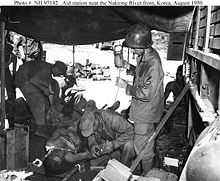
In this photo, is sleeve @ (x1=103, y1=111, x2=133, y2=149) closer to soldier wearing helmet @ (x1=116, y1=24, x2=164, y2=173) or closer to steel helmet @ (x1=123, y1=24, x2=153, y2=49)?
soldier wearing helmet @ (x1=116, y1=24, x2=164, y2=173)

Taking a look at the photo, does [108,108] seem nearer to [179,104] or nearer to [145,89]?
[145,89]

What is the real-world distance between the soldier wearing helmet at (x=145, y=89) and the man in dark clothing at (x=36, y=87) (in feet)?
9.30

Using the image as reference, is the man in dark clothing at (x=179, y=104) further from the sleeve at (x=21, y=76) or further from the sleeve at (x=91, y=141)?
the sleeve at (x=21, y=76)

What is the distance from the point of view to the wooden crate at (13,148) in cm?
569

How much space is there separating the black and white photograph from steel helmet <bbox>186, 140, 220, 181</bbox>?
1.36 m

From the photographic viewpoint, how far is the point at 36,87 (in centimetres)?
788

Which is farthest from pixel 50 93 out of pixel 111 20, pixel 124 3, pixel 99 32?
pixel 124 3

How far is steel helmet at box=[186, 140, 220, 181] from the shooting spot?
201cm

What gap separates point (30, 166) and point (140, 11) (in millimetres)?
3377

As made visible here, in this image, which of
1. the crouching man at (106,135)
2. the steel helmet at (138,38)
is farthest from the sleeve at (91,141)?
the steel helmet at (138,38)

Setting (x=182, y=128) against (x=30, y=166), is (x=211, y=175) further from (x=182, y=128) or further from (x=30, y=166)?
(x=182, y=128)

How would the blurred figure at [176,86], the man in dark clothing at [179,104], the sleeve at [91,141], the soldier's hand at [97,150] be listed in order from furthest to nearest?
the blurred figure at [176,86], the man in dark clothing at [179,104], the sleeve at [91,141], the soldier's hand at [97,150]

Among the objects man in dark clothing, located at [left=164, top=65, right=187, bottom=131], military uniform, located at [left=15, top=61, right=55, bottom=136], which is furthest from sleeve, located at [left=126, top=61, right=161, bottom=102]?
military uniform, located at [left=15, top=61, right=55, bottom=136]

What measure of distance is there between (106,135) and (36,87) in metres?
2.88
